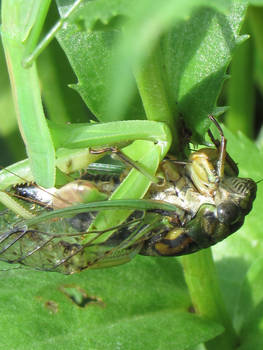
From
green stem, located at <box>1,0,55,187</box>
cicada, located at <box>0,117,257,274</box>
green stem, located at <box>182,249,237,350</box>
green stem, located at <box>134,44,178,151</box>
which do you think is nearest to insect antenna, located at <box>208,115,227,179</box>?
cicada, located at <box>0,117,257,274</box>

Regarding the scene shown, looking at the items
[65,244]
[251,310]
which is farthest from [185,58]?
[251,310]

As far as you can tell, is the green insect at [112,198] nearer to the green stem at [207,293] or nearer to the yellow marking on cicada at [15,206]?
the yellow marking on cicada at [15,206]

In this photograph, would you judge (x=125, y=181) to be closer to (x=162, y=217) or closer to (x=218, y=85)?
(x=162, y=217)

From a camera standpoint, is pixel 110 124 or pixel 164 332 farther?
pixel 164 332

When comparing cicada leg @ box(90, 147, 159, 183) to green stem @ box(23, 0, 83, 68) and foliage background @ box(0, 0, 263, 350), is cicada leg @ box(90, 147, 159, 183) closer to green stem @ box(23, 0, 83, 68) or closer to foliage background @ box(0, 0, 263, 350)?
foliage background @ box(0, 0, 263, 350)

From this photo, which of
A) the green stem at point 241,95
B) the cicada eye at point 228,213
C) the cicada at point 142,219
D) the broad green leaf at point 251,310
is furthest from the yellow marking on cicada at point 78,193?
the green stem at point 241,95

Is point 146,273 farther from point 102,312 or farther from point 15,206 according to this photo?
point 15,206

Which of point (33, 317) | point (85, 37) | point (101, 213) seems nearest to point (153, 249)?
point (101, 213)
